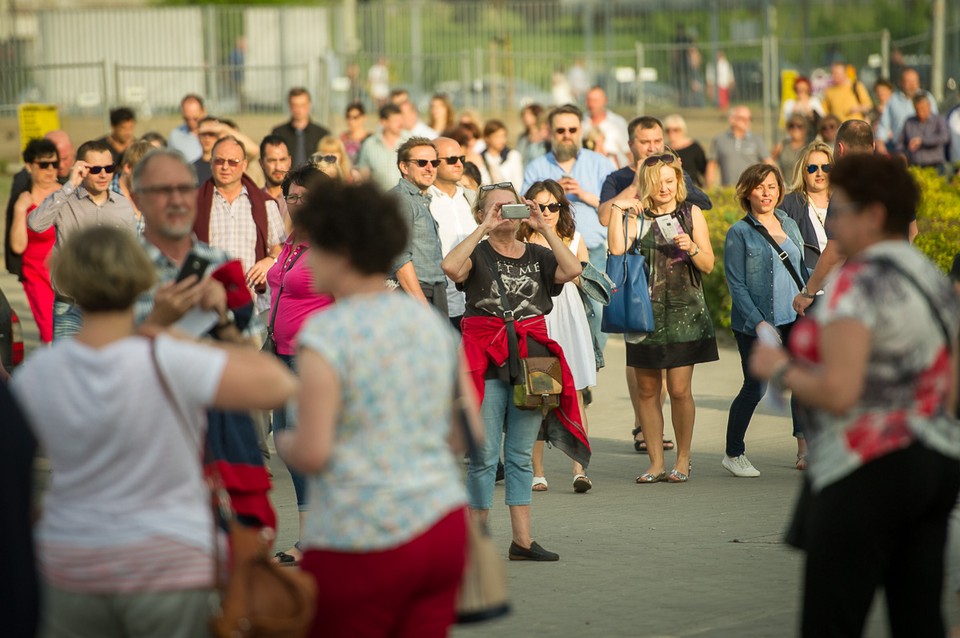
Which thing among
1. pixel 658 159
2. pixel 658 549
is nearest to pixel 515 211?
pixel 658 549

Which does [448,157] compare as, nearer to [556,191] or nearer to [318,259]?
[556,191]

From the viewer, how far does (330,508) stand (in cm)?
368

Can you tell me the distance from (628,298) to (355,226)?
525cm

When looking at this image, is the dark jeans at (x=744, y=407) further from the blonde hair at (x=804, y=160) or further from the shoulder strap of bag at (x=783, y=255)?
the blonde hair at (x=804, y=160)

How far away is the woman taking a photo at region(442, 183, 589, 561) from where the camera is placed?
7098 mm

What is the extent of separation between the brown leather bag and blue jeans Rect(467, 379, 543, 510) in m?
0.06

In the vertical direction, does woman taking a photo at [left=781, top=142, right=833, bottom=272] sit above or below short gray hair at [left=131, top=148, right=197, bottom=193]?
below

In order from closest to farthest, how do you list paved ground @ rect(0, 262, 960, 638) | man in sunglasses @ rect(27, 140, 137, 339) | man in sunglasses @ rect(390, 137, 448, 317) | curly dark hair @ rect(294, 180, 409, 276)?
curly dark hair @ rect(294, 180, 409, 276), paved ground @ rect(0, 262, 960, 638), man in sunglasses @ rect(390, 137, 448, 317), man in sunglasses @ rect(27, 140, 137, 339)

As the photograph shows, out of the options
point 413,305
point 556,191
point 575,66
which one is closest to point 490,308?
point 556,191

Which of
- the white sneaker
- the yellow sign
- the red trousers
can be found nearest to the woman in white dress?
the white sneaker

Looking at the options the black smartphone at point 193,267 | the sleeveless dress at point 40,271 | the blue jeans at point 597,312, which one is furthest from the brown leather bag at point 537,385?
the sleeveless dress at point 40,271

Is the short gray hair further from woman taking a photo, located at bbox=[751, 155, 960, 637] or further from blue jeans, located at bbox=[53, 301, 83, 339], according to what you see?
blue jeans, located at bbox=[53, 301, 83, 339]

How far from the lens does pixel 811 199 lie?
9.43 m

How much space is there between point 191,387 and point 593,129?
13614 millimetres
